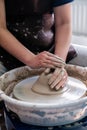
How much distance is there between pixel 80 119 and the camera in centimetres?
116

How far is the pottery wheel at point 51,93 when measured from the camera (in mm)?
1143

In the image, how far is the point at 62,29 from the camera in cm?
148

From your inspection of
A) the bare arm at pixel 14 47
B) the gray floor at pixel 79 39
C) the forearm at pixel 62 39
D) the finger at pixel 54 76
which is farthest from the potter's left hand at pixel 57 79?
the gray floor at pixel 79 39

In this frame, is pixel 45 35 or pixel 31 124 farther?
pixel 45 35

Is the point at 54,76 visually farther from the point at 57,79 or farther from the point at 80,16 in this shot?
the point at 80,16

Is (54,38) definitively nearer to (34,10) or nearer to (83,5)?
(34,10)

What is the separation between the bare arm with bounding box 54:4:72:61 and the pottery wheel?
0.21m

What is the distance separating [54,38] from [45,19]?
129 millimetres

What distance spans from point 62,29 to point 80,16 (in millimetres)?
2025

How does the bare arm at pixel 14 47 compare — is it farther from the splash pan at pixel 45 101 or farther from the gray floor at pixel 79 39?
the gray floor at pixel 79 39

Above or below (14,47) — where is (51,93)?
below

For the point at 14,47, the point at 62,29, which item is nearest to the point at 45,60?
the point at 14,47

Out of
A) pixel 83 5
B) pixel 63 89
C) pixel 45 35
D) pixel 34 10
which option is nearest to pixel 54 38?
pixel 45 35

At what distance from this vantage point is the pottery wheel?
3.75 feet
